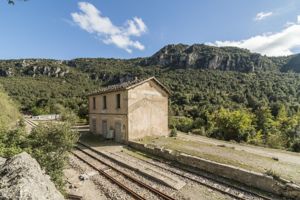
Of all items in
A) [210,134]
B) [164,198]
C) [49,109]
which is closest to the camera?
[164,198]

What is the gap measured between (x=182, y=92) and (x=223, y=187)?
66.8 meters

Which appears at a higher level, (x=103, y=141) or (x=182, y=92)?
(x=182, y=92)

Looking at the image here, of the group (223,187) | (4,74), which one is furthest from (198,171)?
(4,74)

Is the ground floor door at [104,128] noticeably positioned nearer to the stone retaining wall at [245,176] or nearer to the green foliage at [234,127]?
the stone retaining wall at [245,176]

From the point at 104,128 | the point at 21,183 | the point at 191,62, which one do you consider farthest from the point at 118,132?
the point at 191,62

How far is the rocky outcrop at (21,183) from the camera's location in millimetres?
4172

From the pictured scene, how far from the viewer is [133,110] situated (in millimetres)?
20781

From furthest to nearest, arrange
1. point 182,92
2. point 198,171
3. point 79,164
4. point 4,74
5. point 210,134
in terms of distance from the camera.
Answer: point 4,74 < point 182,92 < point 210,134 < point 79,164 < point 198,171

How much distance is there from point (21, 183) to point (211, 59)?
11029 centimetres

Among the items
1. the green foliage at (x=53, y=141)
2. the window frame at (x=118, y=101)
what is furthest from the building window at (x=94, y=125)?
the green foliage at (x=53, y=141)

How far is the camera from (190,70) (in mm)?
102438

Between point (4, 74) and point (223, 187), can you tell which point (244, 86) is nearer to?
point (223, 187)

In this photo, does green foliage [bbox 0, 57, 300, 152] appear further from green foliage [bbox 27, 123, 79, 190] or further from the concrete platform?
green foliage [bbox 27, 123, 79, 190]

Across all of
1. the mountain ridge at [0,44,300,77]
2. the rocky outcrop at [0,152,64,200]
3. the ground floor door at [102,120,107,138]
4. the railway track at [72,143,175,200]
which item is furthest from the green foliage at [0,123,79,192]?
the mountain ridge at [0,44,300,77]
